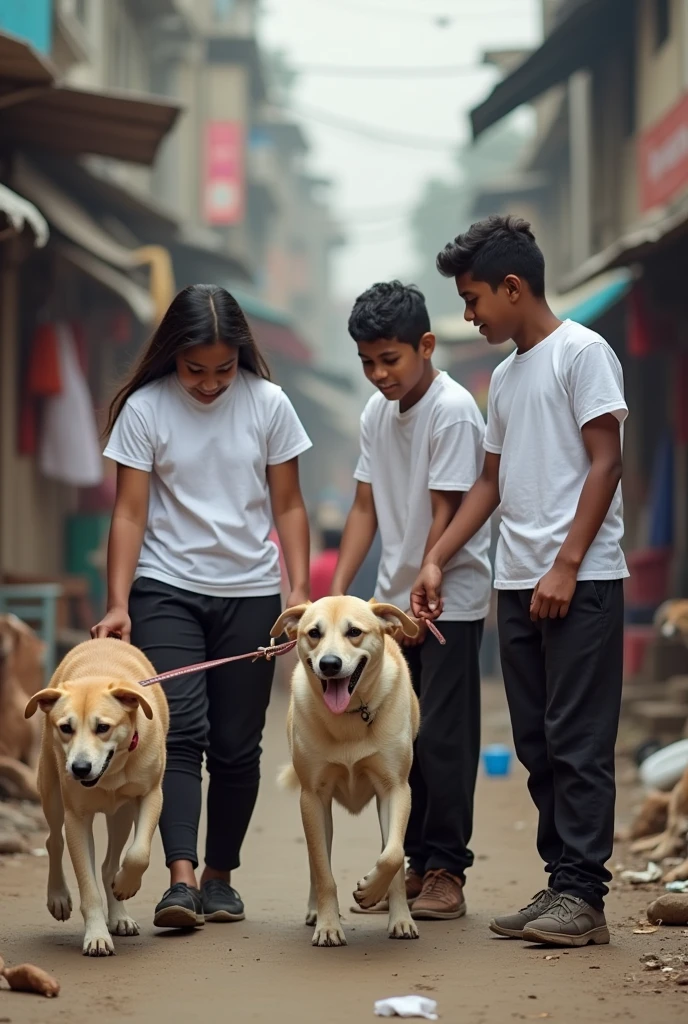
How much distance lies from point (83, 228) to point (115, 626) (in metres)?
7.95

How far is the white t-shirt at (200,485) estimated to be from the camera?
5.15m

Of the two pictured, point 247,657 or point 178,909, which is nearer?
point 178,909

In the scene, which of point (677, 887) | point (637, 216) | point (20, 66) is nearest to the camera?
point (677, 887)

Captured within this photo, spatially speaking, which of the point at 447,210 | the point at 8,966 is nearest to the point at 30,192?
the point at 8,966

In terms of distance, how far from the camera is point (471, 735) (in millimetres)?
5316

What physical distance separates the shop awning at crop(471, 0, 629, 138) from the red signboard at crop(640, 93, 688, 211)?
2.26 m

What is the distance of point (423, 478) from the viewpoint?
5.25 meters

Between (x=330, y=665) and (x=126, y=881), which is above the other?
(x=330, y=665)

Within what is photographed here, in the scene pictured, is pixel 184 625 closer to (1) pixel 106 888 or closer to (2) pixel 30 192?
(1) pixel 106 888

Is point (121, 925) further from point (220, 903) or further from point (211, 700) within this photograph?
point (211, 700)

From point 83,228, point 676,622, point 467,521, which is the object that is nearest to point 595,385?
point 467,521

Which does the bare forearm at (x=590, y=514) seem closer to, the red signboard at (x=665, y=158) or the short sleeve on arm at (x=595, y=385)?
the short sleeve on arm at (x=595, y=385)

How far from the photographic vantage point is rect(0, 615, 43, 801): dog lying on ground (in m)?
7.88

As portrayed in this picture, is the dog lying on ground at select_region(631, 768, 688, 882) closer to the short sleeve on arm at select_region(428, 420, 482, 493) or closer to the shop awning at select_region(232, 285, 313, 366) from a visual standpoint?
the short sleeve on arm at select_region(428, 420, 482, 493)
